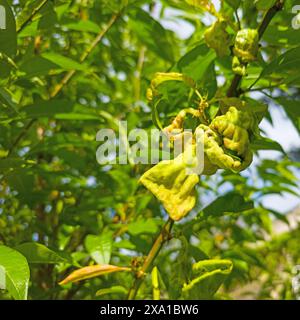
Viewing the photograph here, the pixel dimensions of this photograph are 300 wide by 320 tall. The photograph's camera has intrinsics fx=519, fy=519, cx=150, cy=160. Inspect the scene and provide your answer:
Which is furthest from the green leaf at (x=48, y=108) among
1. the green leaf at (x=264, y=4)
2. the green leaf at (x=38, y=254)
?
the green leaf at (x=264, y=4)

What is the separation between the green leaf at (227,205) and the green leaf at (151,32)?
1.28 feet

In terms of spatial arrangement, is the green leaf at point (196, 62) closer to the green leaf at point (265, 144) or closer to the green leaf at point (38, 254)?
the green leaf at point (265, 144)

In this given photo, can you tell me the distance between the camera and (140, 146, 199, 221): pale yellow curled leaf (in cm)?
72

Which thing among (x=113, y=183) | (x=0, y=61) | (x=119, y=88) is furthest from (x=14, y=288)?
(x=119, y=88)

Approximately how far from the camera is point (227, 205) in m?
0.98

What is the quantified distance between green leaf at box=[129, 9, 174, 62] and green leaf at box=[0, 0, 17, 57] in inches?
15.3

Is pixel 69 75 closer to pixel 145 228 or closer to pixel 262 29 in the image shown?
pixel 145 228

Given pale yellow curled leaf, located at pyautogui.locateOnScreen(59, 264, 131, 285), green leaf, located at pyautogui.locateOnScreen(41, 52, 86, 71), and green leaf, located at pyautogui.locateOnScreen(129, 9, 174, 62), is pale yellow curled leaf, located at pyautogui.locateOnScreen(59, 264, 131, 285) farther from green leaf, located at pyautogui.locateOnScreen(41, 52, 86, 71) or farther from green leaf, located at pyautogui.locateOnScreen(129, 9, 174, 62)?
green leaf, located at pyautogui.locateOnScreen(129, 9, 174, 62)

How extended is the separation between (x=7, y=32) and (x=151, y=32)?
1.40 ft

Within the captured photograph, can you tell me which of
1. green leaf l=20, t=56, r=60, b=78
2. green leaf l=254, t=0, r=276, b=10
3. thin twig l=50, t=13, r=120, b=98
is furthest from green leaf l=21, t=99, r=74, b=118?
green leaf l=254, t=0, r=276, b=10

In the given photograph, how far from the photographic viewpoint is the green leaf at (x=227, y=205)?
37.2 inches

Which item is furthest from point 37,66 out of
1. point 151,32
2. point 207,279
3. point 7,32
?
point 207,279

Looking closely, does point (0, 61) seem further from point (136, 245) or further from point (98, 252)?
point (136, 245)

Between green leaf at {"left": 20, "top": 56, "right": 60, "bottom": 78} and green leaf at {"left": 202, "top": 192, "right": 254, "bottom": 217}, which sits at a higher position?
green leaf at {"left": 20, "top": 56, "right": 60, "bottom": 78}
